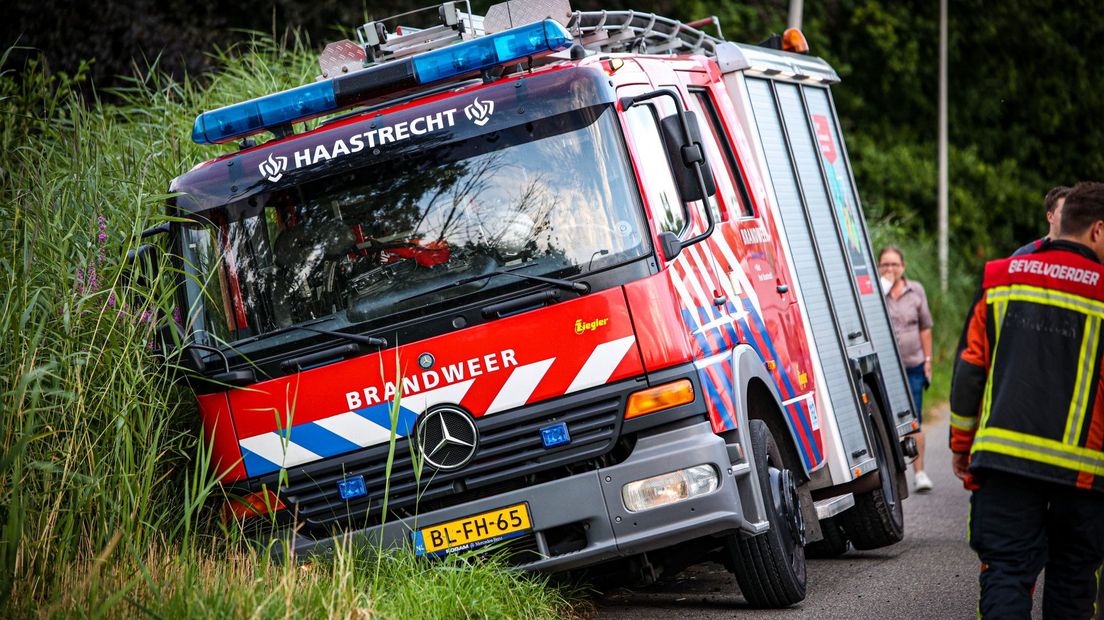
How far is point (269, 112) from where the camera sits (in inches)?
252

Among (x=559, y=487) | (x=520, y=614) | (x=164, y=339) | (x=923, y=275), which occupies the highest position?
(x=164, y=339)

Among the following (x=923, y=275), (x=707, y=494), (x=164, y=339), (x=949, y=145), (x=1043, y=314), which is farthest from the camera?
(x=949, y=145)

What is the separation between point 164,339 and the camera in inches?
238

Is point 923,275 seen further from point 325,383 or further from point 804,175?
point 325,383

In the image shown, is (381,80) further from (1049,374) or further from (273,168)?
(1049,374)

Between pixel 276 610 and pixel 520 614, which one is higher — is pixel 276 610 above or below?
above

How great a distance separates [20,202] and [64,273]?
2.55 ft

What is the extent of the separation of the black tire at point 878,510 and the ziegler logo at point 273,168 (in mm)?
4048

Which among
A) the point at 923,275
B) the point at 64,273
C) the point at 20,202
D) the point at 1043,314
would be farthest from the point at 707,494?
the point at 923,275

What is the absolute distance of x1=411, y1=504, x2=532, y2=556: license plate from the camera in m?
5.64

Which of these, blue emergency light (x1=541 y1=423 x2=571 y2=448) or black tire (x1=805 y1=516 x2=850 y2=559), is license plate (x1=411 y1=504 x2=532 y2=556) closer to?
blue emergency light (x1=541 y1=423 x2=571 y2=448)

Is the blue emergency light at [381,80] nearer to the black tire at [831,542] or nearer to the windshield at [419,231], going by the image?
the windshield at [419,231]

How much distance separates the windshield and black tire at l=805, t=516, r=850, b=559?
3624mm

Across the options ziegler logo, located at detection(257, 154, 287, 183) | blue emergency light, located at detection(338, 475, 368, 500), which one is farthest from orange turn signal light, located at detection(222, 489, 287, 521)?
ziegler logo, located at detection(257, 154, 287, 183)
